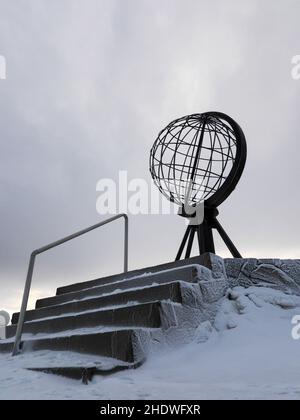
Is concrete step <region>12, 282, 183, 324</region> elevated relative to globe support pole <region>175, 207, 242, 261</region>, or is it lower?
lower

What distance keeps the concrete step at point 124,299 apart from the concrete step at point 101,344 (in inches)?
24.9

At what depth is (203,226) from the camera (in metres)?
6.36

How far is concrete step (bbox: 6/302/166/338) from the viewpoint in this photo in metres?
3.20

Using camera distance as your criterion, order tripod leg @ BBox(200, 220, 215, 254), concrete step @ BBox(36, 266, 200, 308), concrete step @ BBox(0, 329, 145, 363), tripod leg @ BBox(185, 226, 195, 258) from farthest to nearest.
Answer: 1. tripod leg @ BBox(185, 226, 195, 258)
2. tripod leg @ BBox(200, 220, 215, 254)
3. concrete step @ BBox(36, 266, 200, 308)
4. concrete step @ BBox(0, 329, 145, 363)

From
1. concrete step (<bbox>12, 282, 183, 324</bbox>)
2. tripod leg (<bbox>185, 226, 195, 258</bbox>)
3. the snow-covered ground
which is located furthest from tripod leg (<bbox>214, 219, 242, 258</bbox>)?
concrete step (<bbox>12, 282, 183, 324</bbox>)

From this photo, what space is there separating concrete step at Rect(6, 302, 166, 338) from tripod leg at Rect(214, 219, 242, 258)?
3.10m

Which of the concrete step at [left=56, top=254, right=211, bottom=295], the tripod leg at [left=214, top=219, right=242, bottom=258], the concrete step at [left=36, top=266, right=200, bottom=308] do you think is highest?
the tripod leg at [left=214, top=219, right=242, bottom=258]

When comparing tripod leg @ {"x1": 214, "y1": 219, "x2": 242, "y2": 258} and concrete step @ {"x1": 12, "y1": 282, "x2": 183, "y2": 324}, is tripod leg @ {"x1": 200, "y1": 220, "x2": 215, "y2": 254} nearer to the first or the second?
tripod leg @ {"x1": 214, "y1": 219, "x2": 242, "y2": 258}

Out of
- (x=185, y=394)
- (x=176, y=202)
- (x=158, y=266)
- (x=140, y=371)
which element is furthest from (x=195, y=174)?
(x=185, y=394)

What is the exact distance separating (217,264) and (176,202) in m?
2.76

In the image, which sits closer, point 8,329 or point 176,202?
point 8,329

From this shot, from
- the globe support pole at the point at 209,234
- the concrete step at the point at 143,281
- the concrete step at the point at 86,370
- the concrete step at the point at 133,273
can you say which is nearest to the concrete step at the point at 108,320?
the concrete step at the point at 86,370

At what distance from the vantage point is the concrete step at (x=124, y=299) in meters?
3.52
